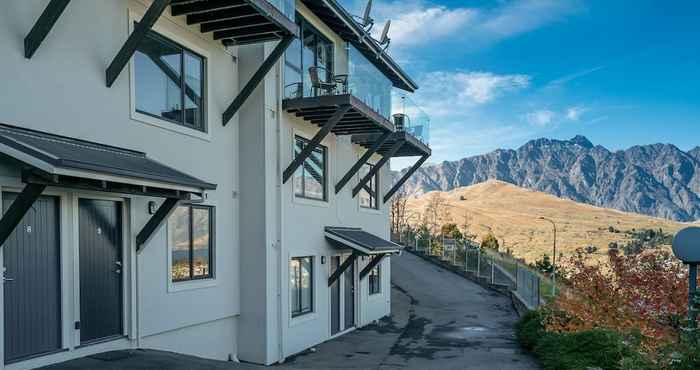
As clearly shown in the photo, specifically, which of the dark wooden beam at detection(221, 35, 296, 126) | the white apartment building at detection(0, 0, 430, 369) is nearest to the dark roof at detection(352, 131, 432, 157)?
the white apartment building at detection(0, 0, 430, 369)

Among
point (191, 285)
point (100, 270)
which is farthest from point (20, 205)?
point (191, 285)

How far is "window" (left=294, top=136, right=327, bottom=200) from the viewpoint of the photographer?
14.3 m

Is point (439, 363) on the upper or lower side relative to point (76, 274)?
lower

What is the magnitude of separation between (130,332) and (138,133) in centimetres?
300

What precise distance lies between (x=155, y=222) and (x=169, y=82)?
101 inches

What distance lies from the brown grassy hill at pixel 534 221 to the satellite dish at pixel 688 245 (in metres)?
34.4

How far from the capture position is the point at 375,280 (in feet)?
65.4

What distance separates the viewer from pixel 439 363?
42.8 ft

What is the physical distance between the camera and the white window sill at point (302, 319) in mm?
13288

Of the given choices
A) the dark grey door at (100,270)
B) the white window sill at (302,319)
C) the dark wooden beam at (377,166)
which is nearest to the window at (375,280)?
the dark wooden beam at (377,166)

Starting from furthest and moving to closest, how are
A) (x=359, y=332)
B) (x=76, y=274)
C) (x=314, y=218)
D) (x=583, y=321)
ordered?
(x=359, y=332) < (x=314, y=218) < (x=583, y=321) < (x=76, y=274)

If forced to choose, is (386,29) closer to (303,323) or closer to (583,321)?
(303,323)

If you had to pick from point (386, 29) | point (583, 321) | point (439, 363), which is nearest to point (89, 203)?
point (439, 363)

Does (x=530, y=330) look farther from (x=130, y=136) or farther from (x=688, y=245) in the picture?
(x=130, y=136)
